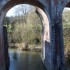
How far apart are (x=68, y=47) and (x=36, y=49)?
630 centimetres

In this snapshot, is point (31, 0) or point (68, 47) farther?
point (68, 47)

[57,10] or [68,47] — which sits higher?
[57,10]

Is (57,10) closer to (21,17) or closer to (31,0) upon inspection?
(31,0)

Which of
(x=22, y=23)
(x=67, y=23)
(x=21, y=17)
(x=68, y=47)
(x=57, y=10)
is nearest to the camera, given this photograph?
(x=57, y=10)

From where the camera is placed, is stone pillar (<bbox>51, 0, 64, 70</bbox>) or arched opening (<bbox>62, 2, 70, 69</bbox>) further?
arched opening (<bbox>62, 2, 70, 69</bbox>)

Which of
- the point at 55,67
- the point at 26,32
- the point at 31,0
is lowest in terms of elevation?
the point at 55,67

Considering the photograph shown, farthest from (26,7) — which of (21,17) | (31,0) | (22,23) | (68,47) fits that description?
(31,0)

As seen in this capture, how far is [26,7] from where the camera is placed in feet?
103

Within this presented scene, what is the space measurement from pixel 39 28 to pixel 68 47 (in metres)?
7.06

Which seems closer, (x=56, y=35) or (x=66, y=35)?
(x=56, y=35)

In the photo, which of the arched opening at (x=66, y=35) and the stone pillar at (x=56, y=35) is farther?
the arched opening at (x=66, y=35)

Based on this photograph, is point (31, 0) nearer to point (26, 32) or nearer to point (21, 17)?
point (26, 32)

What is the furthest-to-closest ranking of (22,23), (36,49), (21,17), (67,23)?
(21,17)
(22,23)
(36,49)
(67,23)

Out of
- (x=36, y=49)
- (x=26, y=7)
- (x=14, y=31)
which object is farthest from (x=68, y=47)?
(x=26, y=7)
